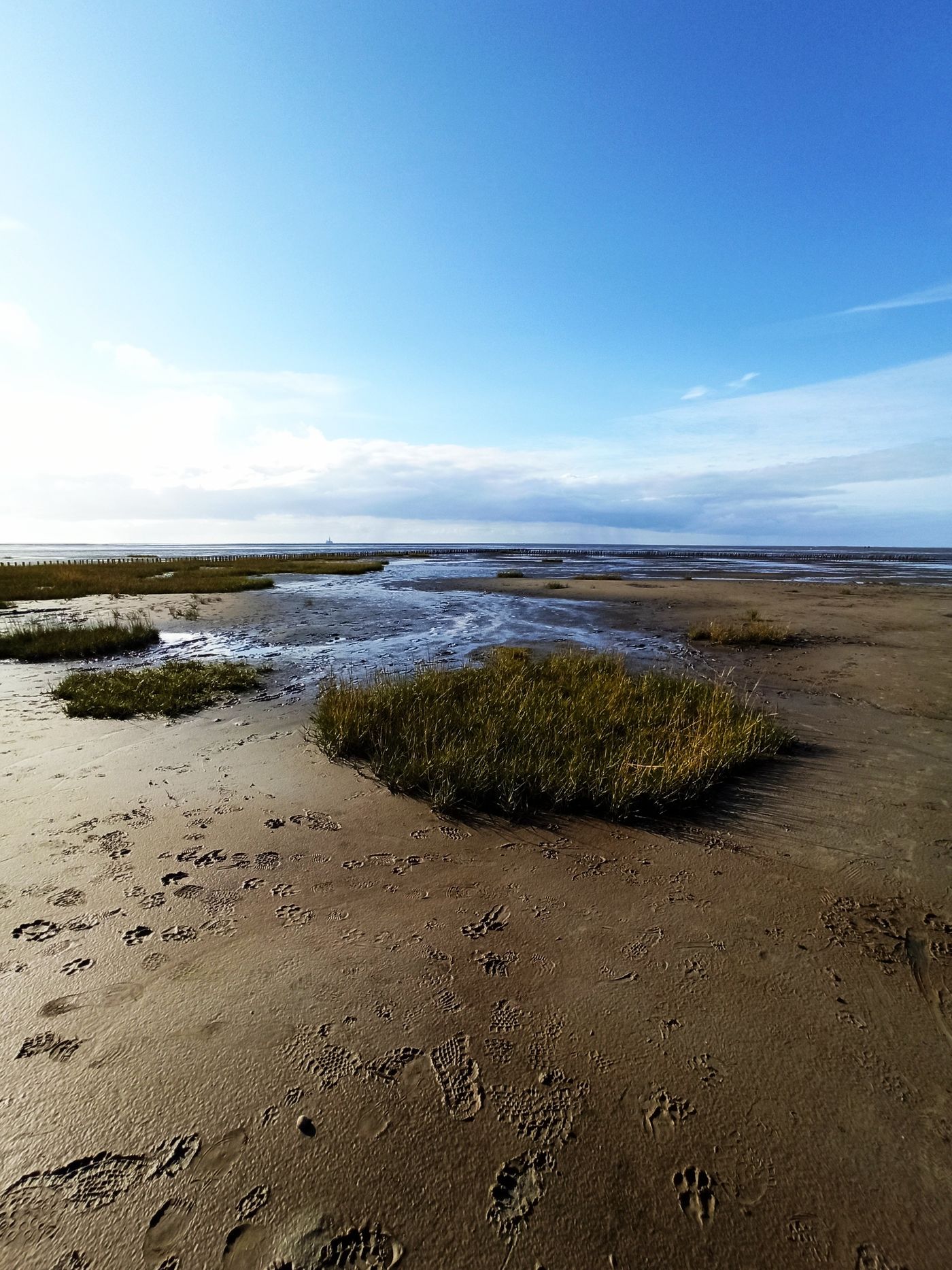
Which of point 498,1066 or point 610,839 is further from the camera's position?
point 610,839

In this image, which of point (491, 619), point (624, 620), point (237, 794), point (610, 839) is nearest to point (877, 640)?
point (624, 620)

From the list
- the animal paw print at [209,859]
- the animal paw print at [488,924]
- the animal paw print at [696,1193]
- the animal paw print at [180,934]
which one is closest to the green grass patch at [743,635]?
the animal paw print at [488,924]

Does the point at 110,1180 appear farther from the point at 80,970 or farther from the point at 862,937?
the point at 862,937

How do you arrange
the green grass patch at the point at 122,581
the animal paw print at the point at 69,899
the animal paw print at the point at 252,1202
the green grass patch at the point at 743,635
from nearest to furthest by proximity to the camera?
1. the animal paw print at the point at 252,1202
2. the animal paw print at the point at 69,899
3. the green grass patch at the point at 743,635
4. the green grass patch at the point at 122,581

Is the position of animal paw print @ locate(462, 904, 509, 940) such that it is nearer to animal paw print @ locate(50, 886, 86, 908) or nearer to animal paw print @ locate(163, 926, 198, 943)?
animal paw print @ locate(163, 926, 198, 943)

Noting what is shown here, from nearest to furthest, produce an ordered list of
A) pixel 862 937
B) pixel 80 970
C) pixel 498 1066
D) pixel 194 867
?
pixel 498 1066
pixel 80 970
pixel 862 937
pixel 194 867

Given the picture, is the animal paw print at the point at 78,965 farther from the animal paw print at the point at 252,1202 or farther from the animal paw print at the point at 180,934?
the animal paw print at the point at 252,1202

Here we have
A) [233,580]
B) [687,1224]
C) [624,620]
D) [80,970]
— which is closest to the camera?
[687,1224]

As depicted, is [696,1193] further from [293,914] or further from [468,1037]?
[293,914]
